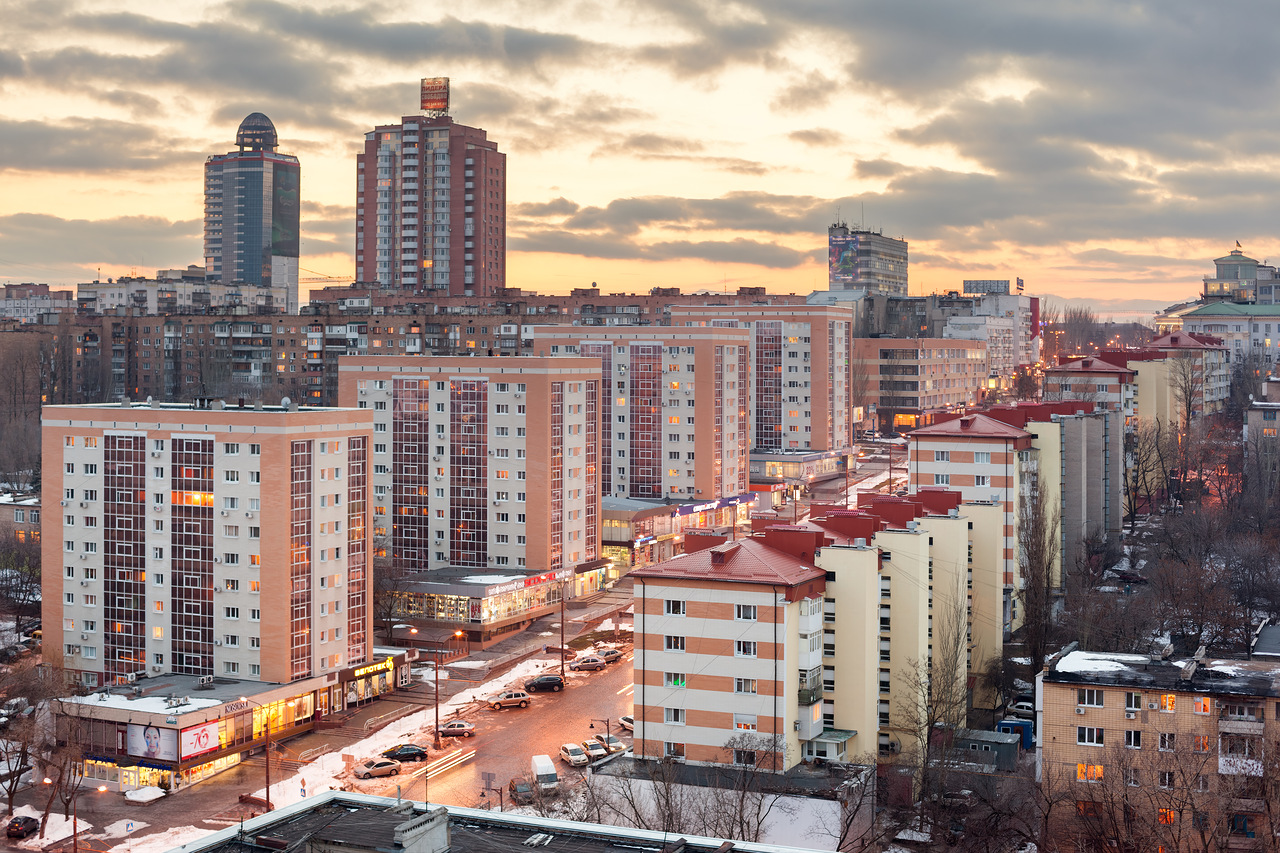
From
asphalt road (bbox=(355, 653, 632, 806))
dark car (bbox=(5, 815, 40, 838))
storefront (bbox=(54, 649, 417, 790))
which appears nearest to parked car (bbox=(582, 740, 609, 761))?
asphalt road (bbox=(355, 653, 632, 806))

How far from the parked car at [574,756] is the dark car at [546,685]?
763 centimetres

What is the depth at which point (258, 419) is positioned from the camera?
49.3 meters

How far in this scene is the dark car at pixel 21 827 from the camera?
39.1 metres

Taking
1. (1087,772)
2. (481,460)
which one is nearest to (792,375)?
(481,460)

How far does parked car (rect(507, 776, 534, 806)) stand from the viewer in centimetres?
4012

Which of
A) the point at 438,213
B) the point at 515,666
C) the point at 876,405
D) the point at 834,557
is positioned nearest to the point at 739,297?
the point at 876,405

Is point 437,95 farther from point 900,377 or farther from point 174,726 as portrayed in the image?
point 174,726

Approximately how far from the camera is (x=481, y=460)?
6831 cm

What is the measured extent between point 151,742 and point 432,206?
105 meters

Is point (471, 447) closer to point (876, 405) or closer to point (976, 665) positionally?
point (976, 665)

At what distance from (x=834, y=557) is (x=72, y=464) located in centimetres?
3081

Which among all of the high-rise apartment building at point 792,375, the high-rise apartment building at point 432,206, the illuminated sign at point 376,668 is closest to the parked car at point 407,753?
the illuminated sign at point 376,668

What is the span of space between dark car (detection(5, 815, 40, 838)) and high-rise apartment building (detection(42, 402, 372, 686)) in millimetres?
10089

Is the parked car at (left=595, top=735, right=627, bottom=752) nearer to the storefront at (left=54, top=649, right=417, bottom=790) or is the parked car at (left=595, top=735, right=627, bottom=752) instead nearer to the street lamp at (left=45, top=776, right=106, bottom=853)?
the storefront at (left=54, top=649, right=417, bottom=790)
